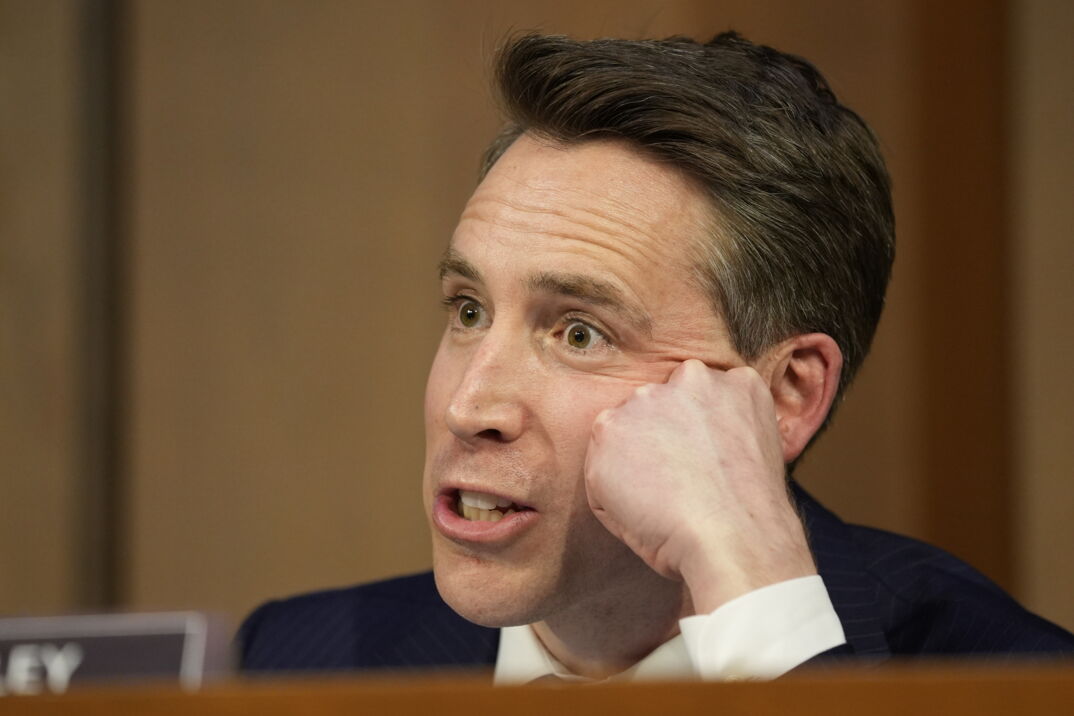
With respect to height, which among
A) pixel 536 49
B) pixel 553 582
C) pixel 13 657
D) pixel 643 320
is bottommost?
pixel 13 657

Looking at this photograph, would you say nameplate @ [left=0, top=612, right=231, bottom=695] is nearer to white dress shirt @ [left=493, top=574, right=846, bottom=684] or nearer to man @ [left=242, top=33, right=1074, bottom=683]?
man @ [left=242, top=33, right=1074, bottom=683]

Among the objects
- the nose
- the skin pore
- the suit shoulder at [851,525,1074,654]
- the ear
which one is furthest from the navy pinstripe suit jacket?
the nose

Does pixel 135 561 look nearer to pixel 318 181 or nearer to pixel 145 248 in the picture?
pixel 145 248

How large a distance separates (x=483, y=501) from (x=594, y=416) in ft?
0.53

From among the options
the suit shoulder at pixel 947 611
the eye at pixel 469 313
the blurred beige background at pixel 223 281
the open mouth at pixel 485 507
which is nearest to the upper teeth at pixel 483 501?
the open mouth at pixel 485 507

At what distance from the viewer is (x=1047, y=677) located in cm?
68

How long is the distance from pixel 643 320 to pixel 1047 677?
79 centimetres

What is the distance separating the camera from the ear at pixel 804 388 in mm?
1544

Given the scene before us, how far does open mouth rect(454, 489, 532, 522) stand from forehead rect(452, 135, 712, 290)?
275 mm

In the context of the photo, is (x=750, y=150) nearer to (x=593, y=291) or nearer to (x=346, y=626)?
(x=593, y=291)

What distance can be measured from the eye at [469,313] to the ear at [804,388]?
0.39 m

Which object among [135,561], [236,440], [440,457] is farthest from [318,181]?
[440,457]

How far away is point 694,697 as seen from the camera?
69 cm

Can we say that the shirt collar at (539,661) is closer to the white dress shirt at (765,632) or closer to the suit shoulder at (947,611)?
the white dress shirt at (765,632)
